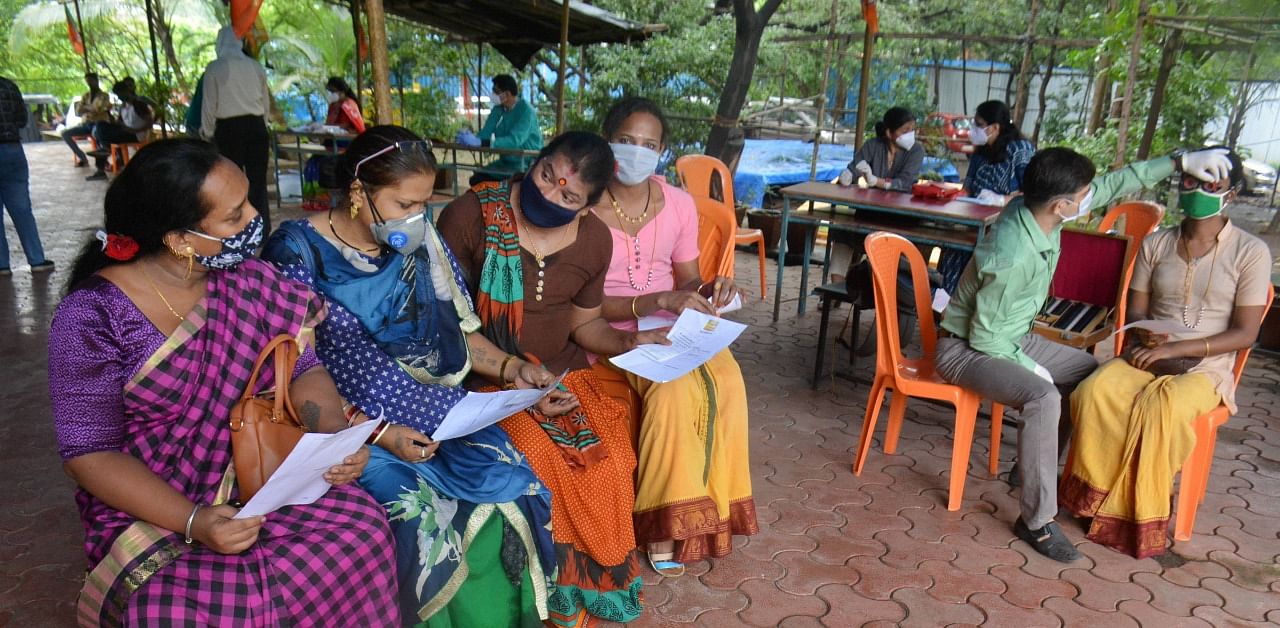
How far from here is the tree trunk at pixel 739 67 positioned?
8203 mm

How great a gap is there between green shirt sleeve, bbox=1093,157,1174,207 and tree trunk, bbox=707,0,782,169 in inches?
193

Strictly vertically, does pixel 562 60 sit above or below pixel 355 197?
above

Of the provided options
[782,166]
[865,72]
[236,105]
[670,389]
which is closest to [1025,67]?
[865,72]

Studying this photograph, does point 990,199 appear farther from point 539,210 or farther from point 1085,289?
point 539,210

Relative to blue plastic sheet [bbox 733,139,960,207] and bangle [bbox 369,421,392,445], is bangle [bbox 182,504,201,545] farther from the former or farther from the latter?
blue plastic sheet [bbox 733,139,960,207]

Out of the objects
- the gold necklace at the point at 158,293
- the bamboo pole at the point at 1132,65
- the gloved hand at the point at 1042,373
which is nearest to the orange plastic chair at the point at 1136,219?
the gloved hand at the point at 1042,373

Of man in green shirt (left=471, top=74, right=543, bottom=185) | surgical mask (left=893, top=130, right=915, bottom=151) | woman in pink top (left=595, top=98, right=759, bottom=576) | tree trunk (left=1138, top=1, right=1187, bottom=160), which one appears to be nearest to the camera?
woman in pink top (left=595, top=98, right=759, bottom=576)

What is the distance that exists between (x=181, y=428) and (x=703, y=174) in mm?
4245

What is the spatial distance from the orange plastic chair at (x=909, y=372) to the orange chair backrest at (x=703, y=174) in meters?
2.25

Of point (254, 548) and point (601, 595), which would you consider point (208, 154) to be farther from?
point (601, 595)

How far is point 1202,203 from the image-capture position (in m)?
2.96

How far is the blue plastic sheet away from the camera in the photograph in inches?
366

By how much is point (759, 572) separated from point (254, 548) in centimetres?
161

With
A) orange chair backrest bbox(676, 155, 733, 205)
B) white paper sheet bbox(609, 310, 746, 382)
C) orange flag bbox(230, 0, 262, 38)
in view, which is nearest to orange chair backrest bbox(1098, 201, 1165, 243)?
orange chair backrest bbox(676, 155, 733, 205)
